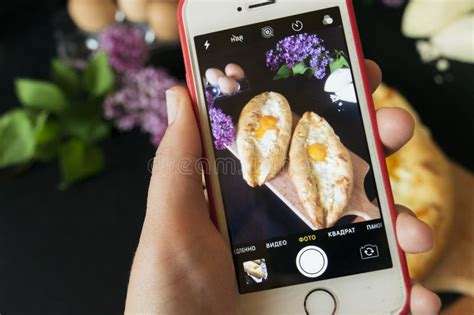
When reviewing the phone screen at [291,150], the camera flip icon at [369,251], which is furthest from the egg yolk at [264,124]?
the camera flip icon at [369,251]

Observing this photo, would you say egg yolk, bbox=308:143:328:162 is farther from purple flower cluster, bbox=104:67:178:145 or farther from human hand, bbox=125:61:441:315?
purple flower cluster, bbox=104:67:178:145

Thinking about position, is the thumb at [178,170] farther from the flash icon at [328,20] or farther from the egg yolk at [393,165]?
the egg yolk at [393,165]

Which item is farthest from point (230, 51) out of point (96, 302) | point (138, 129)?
point (96, 302)

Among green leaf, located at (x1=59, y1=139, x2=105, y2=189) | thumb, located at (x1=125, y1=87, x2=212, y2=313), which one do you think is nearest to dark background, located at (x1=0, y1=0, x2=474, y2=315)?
green leaf, located at (x1=59, y1=139, x2=105, y2=189)

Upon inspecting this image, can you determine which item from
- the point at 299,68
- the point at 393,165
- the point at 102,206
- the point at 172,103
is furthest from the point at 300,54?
the point at 102,206

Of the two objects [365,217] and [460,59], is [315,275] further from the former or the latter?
[460,59]

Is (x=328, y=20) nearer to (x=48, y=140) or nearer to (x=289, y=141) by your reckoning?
(x=289, y=141)
